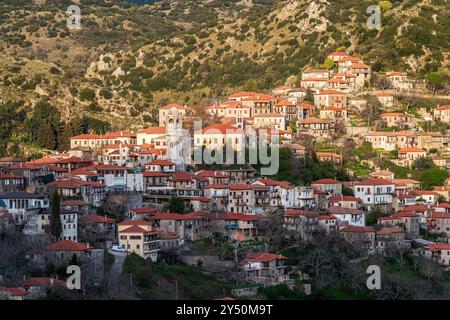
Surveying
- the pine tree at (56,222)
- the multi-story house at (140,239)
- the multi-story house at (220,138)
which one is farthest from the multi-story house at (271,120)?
the pine tree at (56,222)

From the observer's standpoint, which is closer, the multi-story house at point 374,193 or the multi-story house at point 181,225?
the multi-story house at point 181,225

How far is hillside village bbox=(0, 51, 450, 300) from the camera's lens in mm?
63312

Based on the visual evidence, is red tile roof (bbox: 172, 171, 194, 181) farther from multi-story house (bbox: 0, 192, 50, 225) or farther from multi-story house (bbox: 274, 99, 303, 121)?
multi-story house (bbox: 274, 99, 303, 121)

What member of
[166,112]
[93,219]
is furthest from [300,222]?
[166,112]

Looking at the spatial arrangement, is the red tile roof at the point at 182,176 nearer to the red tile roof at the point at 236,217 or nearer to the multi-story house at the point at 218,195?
the multi-story house at the point at 218,195

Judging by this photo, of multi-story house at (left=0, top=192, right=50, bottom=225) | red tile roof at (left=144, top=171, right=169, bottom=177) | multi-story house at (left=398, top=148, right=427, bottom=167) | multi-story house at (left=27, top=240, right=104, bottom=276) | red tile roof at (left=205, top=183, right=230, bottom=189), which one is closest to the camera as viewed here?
multi-story house at (left=27, top=240, right=104, bottom=276)

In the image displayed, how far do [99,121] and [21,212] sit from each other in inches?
1091

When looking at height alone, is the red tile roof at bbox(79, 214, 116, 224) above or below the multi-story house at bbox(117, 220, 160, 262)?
above

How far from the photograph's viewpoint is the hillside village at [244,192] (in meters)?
63.3

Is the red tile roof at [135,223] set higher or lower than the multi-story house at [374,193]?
higher

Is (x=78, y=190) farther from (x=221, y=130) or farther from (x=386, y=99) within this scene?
(x=386, y=99)

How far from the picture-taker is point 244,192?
2835 inches

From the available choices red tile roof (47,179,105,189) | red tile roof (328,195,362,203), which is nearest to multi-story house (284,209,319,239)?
red tile roof (328,195,362,203)
